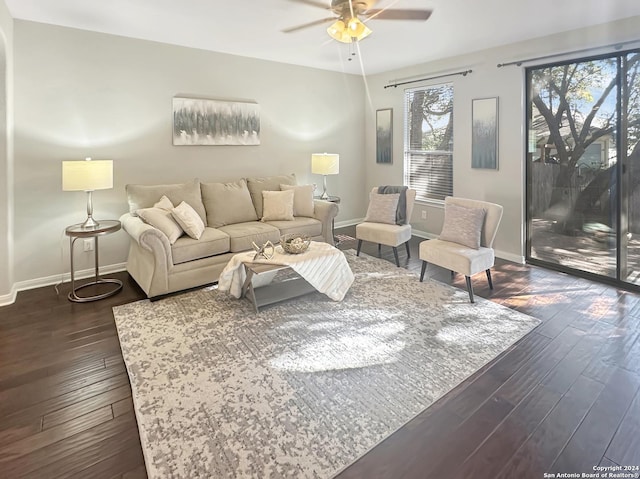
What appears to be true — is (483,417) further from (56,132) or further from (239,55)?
(239,55)

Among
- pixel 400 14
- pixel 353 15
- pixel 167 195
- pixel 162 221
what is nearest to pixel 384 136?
pixel 400 14

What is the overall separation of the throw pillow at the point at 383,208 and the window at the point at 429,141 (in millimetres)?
1225

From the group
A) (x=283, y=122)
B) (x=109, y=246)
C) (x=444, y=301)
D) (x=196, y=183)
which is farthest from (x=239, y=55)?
(x=444, y=301)

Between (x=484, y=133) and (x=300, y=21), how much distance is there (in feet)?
8.70

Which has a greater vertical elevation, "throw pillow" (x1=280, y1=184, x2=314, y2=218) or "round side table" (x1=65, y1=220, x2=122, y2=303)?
"throw pillow" (x1=280, y1=184, x2=314, y2=218)

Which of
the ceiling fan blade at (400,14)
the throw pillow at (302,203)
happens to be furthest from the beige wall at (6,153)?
the ceiling fan blade at (400,14)

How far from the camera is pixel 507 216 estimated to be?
467 cm

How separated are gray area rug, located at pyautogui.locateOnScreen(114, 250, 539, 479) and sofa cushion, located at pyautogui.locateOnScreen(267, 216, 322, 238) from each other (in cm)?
114

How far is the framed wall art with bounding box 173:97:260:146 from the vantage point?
180 inches

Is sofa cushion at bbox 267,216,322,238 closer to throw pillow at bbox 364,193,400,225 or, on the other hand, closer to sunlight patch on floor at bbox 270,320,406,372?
throw pillow at bbox 364,193,400,225

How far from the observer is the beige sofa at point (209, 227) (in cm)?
350

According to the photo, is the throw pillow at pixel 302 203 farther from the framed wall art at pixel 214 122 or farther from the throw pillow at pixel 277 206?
the framed wall art at pixel 214 122

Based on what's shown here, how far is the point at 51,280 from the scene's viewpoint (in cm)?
399

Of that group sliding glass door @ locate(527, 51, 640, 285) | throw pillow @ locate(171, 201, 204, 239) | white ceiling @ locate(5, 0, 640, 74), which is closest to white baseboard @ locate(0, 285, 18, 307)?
throw pillow @ locate(171, 201, 204, 239)
